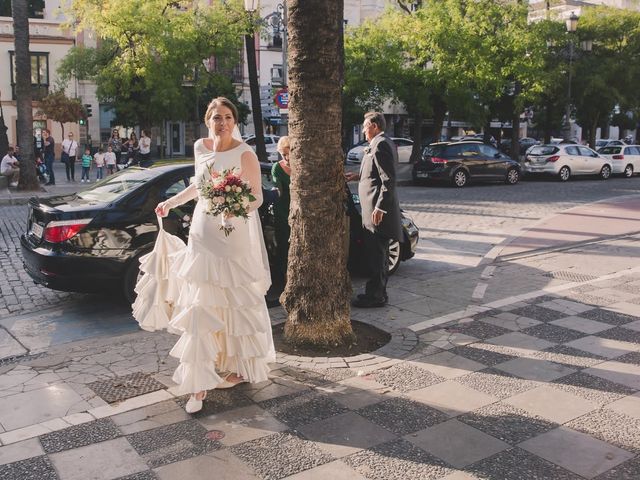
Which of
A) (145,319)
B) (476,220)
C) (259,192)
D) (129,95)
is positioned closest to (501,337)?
(259,192)

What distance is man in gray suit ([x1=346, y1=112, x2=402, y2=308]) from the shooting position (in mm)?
6781

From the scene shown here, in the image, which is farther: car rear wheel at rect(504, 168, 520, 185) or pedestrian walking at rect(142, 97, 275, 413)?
car rear wheel at rect(504, 168, 520, 185)

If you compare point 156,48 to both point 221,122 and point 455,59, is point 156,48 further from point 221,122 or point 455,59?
point 221,122

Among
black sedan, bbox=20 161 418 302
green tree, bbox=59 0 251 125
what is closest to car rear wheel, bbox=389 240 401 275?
black sedan, bbox=20 161 418 302

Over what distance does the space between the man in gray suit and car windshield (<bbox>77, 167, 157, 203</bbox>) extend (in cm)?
229

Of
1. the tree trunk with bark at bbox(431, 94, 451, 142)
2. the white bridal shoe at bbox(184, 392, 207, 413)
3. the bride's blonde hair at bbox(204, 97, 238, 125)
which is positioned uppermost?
the tree trunk with bark at bbox(431, 94, 451, 142)

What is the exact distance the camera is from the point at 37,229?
272 inches

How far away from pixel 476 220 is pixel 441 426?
34.8 feet

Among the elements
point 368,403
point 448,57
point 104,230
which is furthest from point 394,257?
point 448,57

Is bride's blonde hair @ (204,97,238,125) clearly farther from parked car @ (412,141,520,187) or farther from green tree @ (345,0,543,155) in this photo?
green tree @ (345,0,543,155)

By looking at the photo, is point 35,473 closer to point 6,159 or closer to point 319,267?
point 319,267

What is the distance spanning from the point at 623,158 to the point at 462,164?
35.0 ft

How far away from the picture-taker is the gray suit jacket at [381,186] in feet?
22.2

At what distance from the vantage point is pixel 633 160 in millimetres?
29688
